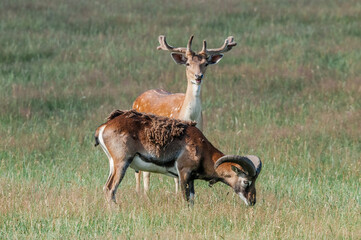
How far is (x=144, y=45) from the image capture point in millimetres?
21297

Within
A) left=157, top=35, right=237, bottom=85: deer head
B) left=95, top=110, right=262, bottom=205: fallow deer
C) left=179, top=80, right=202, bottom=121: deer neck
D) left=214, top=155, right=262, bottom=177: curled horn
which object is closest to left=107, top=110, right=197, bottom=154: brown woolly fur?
left=95, top=110, right=262, bottom=205: fallow deer

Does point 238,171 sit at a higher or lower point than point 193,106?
lower

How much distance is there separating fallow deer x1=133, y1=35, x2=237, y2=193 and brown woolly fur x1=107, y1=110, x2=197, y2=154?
3.90 feet

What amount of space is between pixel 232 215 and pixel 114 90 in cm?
951

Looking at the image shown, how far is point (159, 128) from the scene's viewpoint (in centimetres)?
850

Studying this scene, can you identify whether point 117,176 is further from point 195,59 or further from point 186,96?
point 195,59

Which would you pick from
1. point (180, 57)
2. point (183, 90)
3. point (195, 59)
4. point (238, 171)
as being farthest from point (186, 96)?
point (183, 90)

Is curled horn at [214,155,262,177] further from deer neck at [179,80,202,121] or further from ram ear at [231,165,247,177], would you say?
deer neck at [179,80,202,121]

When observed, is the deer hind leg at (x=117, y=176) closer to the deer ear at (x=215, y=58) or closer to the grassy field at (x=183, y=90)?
the grassy field at (x=183, y=90)

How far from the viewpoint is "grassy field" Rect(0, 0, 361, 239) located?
783 cm

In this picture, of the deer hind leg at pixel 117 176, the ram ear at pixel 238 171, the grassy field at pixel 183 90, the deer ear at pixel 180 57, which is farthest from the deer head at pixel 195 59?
the deer hind leg at pixel 117 176

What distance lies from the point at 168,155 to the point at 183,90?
8.27 metres

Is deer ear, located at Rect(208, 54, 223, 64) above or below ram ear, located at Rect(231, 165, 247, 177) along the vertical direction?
above

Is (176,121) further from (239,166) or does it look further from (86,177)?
(86,177)
